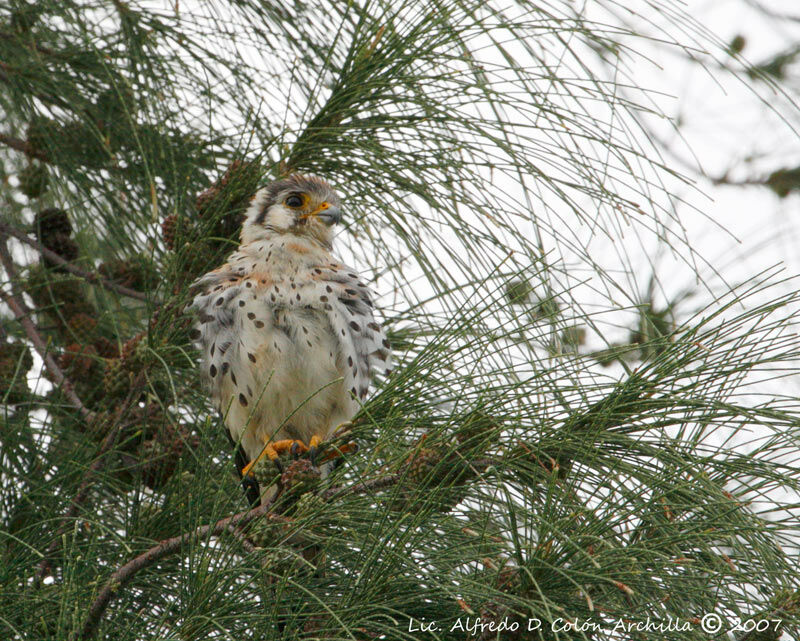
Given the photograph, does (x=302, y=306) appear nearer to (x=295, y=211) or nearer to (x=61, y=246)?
(x=295, y=211)

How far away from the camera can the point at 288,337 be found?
3.07 m

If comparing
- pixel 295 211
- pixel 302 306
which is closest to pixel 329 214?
pixel 295 211

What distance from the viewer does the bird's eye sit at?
346 centimetres

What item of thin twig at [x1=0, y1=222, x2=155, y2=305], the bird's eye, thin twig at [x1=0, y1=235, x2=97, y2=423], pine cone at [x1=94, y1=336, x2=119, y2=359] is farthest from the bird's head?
thin twig at [x1=0, y1=235, x2=97, y2=423]

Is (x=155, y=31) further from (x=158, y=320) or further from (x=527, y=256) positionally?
(x=527, y=256)

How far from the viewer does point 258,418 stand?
3236 mm

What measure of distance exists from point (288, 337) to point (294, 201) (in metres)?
0.64

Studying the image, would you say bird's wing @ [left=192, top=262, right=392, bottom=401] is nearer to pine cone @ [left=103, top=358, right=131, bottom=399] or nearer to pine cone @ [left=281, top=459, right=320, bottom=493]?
pine cone @ [left=103, top=358, right=131, bottom=399]

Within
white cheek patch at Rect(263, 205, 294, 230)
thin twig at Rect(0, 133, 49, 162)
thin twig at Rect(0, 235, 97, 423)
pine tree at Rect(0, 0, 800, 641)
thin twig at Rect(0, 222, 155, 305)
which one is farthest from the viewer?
white cheek patch at Rect(263, 205, 294, 230)

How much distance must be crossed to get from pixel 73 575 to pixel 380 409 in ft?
2.33

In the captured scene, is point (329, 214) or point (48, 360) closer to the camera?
point (48, 360)

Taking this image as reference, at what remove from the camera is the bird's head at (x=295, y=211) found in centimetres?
330

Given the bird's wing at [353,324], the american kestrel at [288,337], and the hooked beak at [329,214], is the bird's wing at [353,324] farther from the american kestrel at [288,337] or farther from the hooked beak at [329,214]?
the hooked beak at [329,214]

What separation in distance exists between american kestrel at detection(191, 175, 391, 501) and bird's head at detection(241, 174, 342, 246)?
0.02 metres
